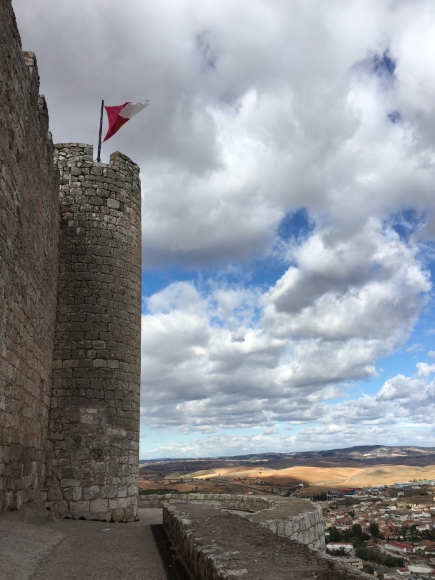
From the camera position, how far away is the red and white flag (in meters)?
13.1

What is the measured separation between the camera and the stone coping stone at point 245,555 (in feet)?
Result: 10.1

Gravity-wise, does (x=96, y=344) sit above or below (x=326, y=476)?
above

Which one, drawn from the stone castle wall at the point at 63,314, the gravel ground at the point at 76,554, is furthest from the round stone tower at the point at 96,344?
the gravel ground at the point at 76,554

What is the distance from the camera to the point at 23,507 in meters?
7.62

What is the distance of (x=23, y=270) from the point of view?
759cm

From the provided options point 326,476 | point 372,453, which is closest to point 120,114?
point 326,476

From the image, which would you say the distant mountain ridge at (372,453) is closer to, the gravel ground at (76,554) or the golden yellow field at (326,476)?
the golden yellow field at (326,476)

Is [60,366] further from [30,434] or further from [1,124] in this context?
[1,124]

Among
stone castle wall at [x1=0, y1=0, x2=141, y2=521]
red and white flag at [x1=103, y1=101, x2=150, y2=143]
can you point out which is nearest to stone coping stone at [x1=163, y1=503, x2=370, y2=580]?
stone castle wall at [x1=0, y1=0, x2=141, y2=521]

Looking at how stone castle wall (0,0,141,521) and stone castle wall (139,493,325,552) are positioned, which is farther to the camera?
stone castle wall (139,493,325,552)

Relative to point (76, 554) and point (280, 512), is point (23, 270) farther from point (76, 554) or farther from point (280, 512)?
point (280, 512)

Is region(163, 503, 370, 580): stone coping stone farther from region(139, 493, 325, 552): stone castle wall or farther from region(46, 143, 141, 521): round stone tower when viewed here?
region(46, 143, 141, 521): round stone tower

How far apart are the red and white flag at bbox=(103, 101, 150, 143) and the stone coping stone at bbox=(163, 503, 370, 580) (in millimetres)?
10878

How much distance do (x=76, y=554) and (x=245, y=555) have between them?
9.82 ft
